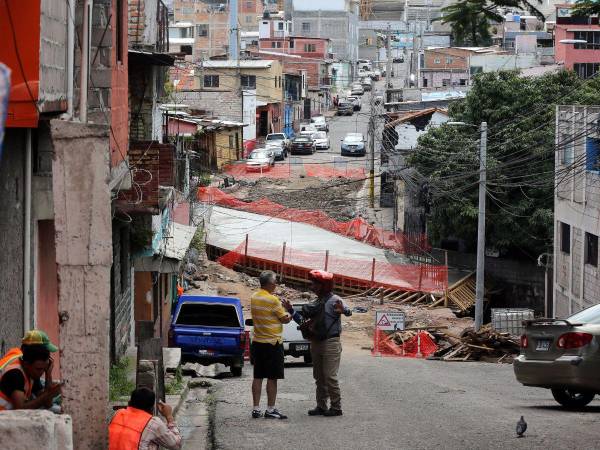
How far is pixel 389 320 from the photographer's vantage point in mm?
32062

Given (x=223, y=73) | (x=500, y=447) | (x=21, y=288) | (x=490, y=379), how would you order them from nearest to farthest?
(x=500, y=447) → (x=21, y=288) → (x=490, y=379) → (x=223, y=73)

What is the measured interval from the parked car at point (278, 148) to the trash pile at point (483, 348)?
50.7 m

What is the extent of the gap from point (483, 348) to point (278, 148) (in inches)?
2085

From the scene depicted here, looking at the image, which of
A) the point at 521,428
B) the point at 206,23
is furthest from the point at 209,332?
the point at 206,23

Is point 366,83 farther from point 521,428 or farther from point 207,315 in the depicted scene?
point 521,428

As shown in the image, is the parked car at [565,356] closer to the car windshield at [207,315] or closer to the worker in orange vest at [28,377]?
the worker in orange vest at [28,377]

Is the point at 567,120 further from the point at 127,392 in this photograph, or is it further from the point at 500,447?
the point at 500,447

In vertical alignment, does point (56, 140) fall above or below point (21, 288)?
above

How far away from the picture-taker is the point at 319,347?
45.6 feet

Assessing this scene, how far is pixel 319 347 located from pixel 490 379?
8.80m

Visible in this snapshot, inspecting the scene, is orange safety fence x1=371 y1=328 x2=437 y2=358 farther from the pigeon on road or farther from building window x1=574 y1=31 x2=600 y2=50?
building window x1=574 y1=31 x2=600 y2=50

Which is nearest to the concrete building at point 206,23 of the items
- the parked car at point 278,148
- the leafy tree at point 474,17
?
the parked car at point 278,148

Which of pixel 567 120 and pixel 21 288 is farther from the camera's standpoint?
pixel 567 120

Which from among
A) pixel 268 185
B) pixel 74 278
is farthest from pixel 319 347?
pixel 268 185
